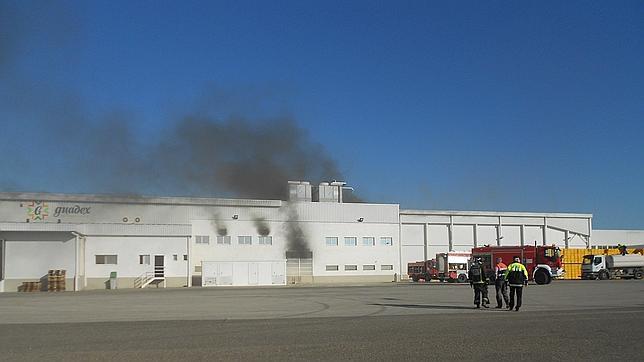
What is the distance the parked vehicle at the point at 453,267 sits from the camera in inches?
2446

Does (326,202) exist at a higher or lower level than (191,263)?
higher

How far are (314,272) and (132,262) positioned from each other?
18.1 m

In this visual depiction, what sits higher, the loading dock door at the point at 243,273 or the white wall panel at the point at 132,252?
the white wall panel at the point at 132,252

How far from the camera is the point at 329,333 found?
16516 mm

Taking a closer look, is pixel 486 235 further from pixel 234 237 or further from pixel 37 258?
pixel 37 258

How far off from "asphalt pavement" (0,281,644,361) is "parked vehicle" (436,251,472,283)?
35922 mm

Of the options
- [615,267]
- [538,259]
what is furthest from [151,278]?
[615,267]

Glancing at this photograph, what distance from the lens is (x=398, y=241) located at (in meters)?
71.9

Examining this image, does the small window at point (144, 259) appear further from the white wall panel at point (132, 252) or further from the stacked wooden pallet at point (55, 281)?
the stacked wooden pallet at point (55, 281)

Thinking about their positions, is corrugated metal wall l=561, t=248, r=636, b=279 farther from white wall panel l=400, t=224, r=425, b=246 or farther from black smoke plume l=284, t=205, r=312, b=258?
black smoke plume l=284, t=205, r=312, b=258

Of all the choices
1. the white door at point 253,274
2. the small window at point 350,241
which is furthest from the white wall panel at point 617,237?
the white door at point 253,274

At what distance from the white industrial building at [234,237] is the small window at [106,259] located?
0.38 ft

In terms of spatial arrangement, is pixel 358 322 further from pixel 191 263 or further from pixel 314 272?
pixel 314 272

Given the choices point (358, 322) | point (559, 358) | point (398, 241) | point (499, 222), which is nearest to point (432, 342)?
point (559, 358)
